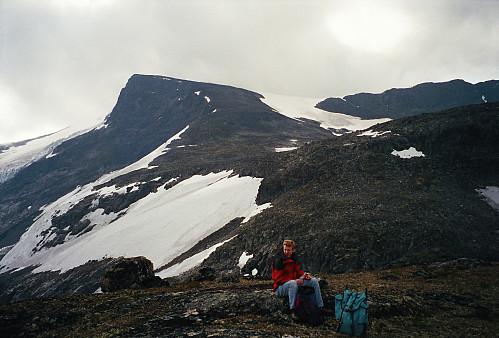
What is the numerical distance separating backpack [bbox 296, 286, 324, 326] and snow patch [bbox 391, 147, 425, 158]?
41.2 m

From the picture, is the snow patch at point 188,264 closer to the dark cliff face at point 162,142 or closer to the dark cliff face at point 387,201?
the dark cliff face at point 387,201

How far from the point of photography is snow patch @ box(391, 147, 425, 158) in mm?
43562

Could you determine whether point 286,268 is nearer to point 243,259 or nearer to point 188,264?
point 243,259

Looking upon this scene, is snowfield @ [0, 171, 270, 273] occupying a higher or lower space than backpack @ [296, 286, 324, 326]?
lower

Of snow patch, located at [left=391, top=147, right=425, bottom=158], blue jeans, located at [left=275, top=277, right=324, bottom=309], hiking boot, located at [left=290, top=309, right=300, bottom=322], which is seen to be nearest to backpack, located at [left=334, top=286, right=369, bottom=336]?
blue jeans, located at [left=275, top=277, right=324, bottom=309]

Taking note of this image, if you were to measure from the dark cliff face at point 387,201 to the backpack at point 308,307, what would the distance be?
17363 millimetres

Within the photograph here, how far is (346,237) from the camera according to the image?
93.0 ft

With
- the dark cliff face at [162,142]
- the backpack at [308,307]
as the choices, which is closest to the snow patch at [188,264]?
the backpack at [308,307]

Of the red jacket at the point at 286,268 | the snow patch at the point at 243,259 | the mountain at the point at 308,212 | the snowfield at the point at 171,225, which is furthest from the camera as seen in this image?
the snowfield at the point at 171,225

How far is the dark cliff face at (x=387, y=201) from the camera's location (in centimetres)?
2589

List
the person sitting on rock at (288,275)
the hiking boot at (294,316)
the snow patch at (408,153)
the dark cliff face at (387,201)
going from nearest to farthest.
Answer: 1. the hiking boot at (294,316)
2. the person sitting on rock at (288,275)
3. the dark cliff face at (387,201)
4. the snow patch at (408,153)

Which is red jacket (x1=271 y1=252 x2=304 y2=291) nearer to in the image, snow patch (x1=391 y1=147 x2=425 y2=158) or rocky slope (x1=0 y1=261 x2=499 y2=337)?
rocky slope (x1=0 y1=261 x2=499 y2=337)

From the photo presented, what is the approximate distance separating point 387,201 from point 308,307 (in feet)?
91.5

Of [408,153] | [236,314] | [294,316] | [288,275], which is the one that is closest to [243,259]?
[236,314]
